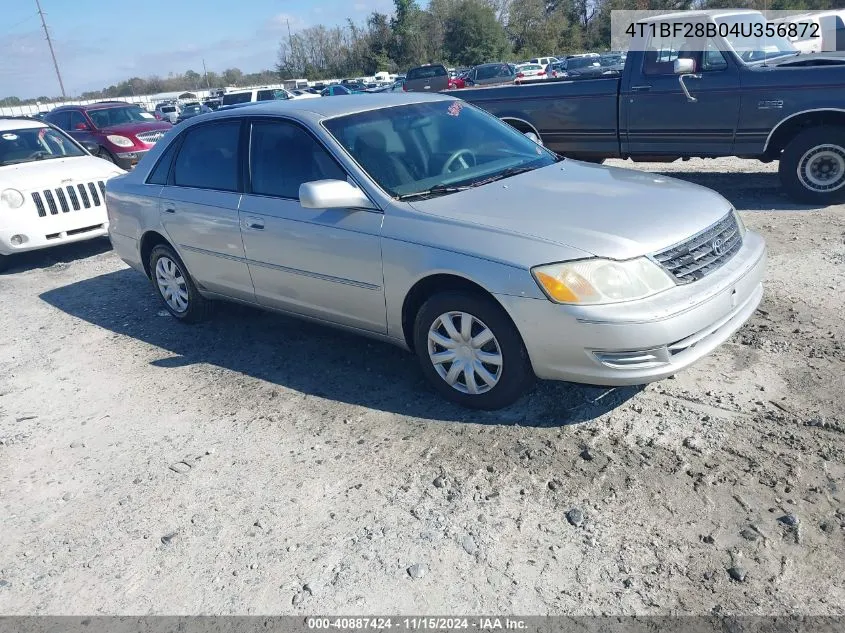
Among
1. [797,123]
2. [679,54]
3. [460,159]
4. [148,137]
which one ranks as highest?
[679,54]

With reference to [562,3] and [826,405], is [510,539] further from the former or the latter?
[562,3]

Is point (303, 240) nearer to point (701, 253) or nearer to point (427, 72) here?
point (701, 253)

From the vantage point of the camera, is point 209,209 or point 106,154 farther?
point 106,154

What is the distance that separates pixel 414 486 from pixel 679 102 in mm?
6403

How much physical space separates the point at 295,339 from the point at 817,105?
19.3ft

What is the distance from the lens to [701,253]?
3.67m

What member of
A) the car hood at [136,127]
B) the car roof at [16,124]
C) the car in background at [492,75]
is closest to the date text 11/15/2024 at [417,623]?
the car roof at [16,124]

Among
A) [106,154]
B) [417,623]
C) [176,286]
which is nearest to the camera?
[417,623]

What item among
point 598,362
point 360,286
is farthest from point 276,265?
point 598,362

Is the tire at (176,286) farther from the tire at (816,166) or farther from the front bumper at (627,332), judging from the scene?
the tire at (816,166)

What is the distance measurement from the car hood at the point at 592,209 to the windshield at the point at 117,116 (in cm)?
1388

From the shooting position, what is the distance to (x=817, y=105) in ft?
23.8

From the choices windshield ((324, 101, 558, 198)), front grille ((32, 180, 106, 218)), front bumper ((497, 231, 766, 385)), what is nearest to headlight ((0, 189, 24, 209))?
front grille ((32, 180, 106, 218))

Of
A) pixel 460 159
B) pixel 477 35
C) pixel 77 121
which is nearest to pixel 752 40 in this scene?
pixel 460 159
